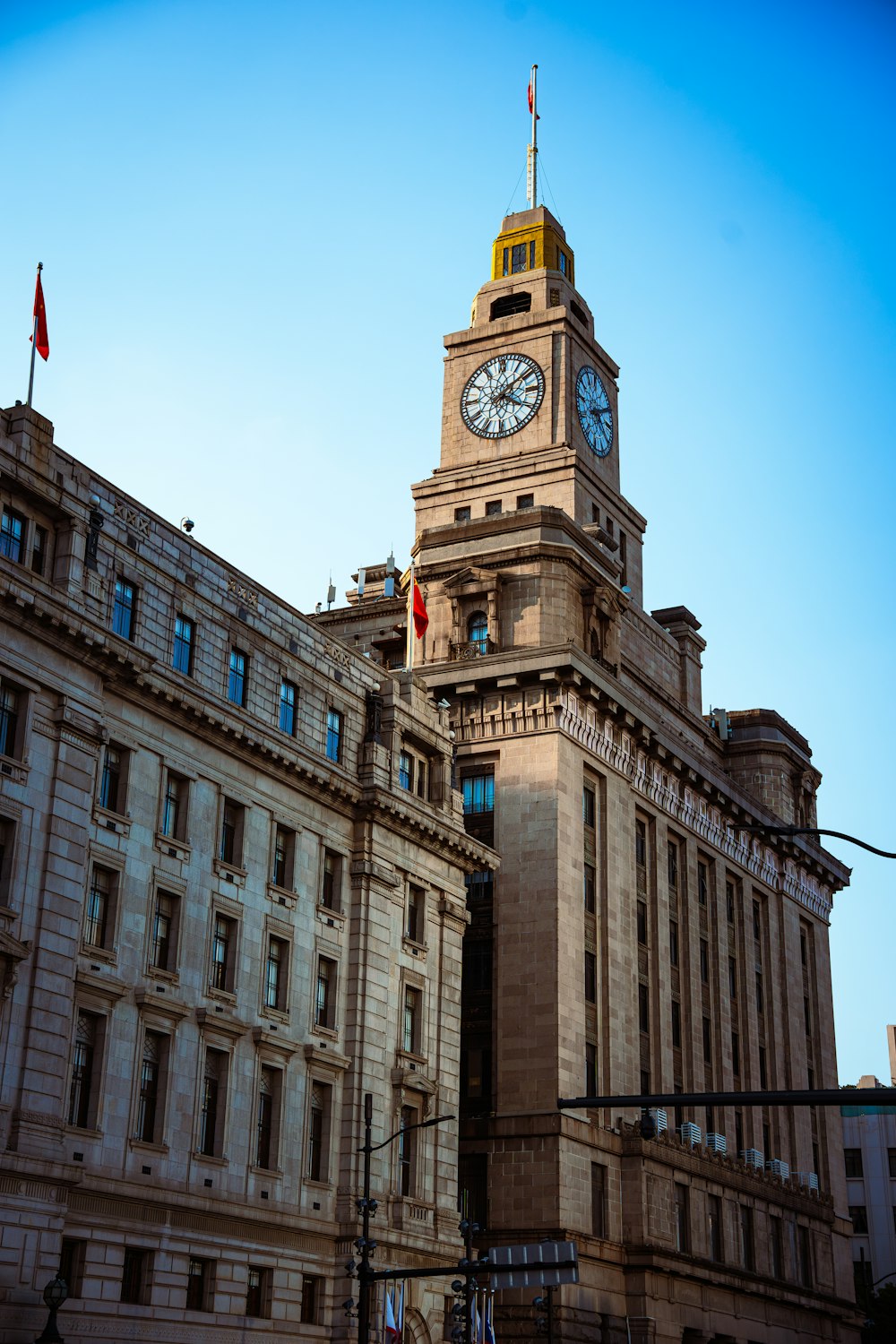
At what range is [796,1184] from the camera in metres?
95.7

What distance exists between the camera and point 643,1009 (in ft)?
271

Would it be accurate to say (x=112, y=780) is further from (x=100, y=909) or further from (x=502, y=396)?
(x=502, y=396)

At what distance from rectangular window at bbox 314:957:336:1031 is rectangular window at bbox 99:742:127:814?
37.7 ft

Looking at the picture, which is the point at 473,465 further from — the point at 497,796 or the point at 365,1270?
the point at 365,1270

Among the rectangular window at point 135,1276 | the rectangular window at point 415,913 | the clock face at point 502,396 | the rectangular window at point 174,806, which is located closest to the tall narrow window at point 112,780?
the rectangular window at point 174,806

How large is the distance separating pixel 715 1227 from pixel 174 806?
4292 centimetres

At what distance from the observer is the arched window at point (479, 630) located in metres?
83.6

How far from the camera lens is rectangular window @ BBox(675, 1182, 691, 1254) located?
7919cm

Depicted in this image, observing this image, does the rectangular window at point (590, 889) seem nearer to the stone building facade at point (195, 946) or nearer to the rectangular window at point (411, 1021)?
the stone building facade at point (195, 946)

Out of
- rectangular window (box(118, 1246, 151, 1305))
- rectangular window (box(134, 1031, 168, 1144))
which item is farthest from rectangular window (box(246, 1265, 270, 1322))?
rectangular window (box(134, 1031, 168, 1144))

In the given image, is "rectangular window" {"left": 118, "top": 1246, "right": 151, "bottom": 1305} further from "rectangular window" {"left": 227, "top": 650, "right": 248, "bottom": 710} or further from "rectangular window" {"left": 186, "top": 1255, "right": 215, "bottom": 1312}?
"rectangular window" {"left": 227, "top": 650, "right": 248, "bottom": 710}

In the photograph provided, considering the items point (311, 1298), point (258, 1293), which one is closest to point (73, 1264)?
point (258, 1293)

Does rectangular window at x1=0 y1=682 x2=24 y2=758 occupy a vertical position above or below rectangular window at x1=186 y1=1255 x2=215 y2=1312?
above

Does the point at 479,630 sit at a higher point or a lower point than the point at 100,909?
higher
